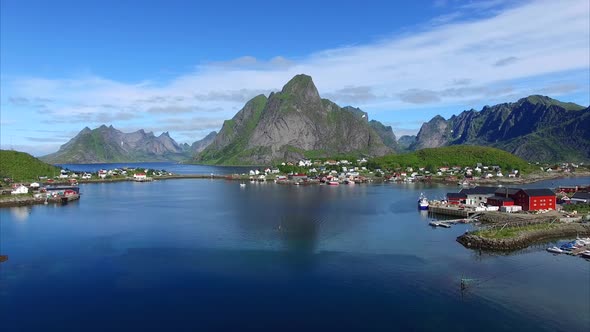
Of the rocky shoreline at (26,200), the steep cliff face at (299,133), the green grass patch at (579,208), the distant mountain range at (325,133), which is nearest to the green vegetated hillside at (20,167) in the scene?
the rocky shoreline at (26,200)

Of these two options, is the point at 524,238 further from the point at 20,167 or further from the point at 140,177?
the point at 20,167

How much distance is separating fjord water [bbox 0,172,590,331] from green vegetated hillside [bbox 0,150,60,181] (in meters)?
39.4

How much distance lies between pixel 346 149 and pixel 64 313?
150 meters

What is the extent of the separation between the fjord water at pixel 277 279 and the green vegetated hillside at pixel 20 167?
39.4 meters

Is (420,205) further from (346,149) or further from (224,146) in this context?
(224,146)

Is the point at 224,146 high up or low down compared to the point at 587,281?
up

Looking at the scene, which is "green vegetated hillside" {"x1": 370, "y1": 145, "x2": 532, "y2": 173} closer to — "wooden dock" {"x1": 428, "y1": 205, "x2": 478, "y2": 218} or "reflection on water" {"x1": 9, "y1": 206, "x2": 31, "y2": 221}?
"wooden dock" {"x1": 428, "y1": 205, "x2": 478, "y2": 218}

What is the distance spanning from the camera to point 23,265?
21031mm

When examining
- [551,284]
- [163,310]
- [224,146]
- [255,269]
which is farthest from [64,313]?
[224,146]

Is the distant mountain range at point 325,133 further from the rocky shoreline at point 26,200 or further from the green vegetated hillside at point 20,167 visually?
the rocky shoreline at point 26,200

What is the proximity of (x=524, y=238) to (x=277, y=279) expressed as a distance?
49.2 feet

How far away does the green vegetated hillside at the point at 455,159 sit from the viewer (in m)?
91.1

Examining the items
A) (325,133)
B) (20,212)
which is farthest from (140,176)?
(325,133)

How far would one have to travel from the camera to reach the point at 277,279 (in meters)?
18.3
